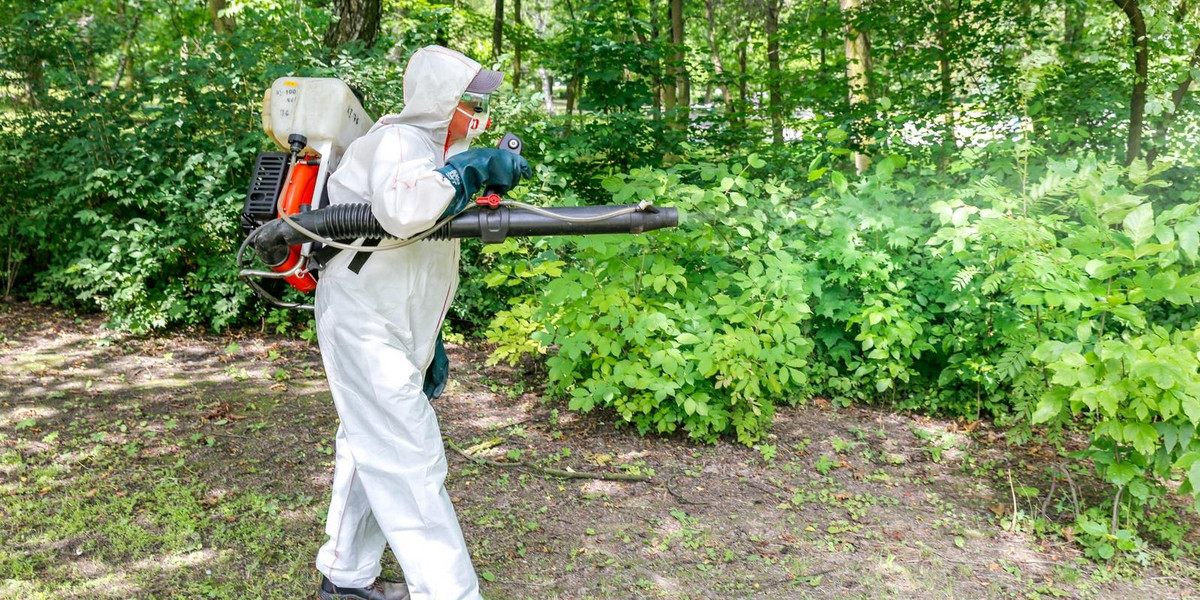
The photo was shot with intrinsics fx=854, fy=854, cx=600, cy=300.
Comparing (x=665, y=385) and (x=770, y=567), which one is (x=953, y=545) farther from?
(x=665, y=385)

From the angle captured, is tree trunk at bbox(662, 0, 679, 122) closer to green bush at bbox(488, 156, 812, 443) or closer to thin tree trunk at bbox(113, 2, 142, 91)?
green bush at bbox(488, 156, 812, 443)

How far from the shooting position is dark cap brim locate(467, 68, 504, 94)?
255cm

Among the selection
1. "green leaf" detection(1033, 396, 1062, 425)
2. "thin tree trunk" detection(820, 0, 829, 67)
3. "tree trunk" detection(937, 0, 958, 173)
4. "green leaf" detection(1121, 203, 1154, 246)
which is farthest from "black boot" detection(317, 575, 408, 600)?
"thin tree trunk" detection(820, 0, 829, 67)

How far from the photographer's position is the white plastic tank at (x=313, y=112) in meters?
2.62

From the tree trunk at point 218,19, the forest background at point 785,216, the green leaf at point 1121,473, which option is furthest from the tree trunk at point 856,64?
the tree trunk at point 218,19

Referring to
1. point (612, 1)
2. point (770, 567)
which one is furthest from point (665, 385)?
point (612, 1)

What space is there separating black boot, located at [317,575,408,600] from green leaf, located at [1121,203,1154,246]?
2952mm

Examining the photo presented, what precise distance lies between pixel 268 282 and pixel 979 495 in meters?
3.24

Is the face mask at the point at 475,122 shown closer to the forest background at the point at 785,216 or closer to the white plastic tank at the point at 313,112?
the white plastic tank at the point at 313,112

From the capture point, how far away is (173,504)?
3.61 meters

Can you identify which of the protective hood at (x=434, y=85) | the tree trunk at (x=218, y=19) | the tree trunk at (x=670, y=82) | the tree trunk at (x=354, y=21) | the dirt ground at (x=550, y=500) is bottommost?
the dirt ground at (x=550, y=500)

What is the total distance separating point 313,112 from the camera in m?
2.62

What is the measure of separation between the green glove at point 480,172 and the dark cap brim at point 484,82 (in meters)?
0.20

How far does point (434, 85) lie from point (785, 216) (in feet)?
9.01
